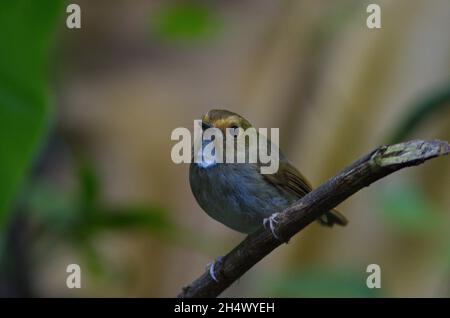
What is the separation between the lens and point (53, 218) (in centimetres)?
333

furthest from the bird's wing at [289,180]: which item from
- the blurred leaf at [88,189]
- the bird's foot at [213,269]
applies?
the blurred leaf at [88,189]

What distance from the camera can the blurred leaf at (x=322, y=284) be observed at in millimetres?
2723

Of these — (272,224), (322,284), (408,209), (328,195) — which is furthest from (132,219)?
(328,195)

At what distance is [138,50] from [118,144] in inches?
28.0

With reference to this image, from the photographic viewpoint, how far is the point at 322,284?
2.91m

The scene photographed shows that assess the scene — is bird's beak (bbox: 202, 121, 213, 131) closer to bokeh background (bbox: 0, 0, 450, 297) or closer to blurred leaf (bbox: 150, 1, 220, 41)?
A: bokeh background (bbox: 0, 0, 450, 297)

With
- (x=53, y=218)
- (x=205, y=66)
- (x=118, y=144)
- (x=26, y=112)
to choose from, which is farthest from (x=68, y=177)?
(x=26, y=112)

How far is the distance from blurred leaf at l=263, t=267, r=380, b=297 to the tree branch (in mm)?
878

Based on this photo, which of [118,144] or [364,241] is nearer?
[364,241]

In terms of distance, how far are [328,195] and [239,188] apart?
555 millimetres

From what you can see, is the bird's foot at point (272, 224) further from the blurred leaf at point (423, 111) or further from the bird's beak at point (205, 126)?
the blurred leaf at point (423, 111)

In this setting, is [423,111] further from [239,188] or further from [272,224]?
[272,224]
